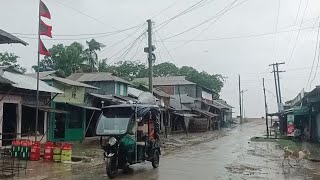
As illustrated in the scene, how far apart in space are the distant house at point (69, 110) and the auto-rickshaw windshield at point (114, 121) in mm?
12496

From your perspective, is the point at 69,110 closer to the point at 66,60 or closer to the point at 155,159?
the point at 155,159

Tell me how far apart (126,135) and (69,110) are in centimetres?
1588

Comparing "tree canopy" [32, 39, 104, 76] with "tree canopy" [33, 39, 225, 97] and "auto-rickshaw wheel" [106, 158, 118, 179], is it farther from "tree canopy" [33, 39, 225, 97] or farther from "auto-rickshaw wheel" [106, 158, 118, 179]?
"auto-rickshaw wheel" [106, 158, 118, 179]

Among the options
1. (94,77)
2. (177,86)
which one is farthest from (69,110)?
(177,86)

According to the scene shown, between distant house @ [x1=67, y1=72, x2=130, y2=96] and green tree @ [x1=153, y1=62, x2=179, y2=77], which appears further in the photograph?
green tree @ [x1=153, y1=62, x2=179, y2=77]

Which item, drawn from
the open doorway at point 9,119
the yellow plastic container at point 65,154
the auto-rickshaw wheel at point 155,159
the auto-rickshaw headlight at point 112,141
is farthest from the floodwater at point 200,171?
the open doorway at point 9,119

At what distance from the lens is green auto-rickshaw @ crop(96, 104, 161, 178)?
12.9m

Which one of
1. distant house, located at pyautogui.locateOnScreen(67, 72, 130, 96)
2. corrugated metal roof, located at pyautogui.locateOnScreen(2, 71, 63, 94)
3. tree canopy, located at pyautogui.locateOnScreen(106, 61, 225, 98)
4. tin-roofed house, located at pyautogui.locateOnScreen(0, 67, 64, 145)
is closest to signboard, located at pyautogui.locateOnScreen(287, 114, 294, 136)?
distant house, located at pyautogui.locateOnScreen(67, 72, 130, 96)

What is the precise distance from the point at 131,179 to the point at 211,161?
22.1 feet

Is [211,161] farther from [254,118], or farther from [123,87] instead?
[254,118]

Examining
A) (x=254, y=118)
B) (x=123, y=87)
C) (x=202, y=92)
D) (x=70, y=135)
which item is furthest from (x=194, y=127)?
(x=254, y=118)

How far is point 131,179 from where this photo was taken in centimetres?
1247

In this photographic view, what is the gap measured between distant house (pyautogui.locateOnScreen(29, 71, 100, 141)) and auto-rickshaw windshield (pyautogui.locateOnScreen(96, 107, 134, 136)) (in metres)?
12.5

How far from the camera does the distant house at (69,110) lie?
1050 inches
